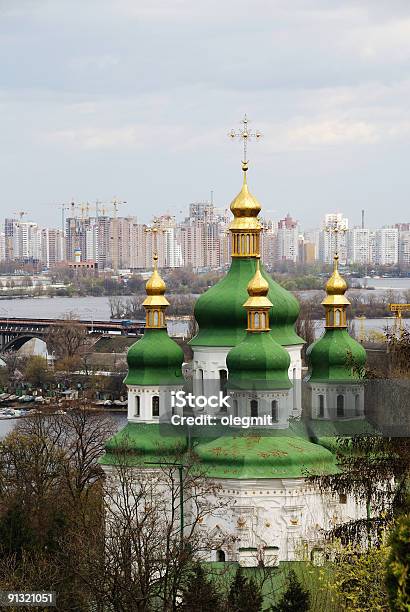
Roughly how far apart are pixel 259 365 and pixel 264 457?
797 mm

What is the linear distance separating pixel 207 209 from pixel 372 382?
112685 millimetres

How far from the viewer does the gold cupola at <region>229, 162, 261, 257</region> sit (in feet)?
55.1

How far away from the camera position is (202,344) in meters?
16.7

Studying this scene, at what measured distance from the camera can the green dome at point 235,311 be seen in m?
16.5

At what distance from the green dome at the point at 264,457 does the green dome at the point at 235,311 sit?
1.40 metres

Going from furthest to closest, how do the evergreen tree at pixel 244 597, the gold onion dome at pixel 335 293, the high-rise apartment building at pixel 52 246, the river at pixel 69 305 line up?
1. the high-rise apartment building at pixel 52 246
2. the river at pixel 69 305
3. the gold onion dome at pixel 335 293
4. the evergreen tree at pixel 244 597

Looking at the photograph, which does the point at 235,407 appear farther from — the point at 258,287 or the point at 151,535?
the point at 151,535

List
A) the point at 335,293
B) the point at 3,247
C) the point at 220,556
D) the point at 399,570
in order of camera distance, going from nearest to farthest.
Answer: the point at 399,570 < the point at 220,556 < the point at 335,293 < the point at 3,247

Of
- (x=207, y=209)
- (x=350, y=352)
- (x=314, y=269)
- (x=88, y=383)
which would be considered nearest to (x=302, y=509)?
(x=350, y=352)

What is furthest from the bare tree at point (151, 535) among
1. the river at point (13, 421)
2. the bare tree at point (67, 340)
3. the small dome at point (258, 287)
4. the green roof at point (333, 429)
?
the bare tree at point (67, 340)

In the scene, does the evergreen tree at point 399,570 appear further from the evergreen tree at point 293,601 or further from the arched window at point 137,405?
the arched window at point 137,405

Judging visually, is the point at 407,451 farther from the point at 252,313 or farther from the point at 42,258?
the point at 42,258

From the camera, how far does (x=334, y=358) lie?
1658cm

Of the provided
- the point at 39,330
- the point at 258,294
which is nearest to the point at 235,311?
the point at 258,294
